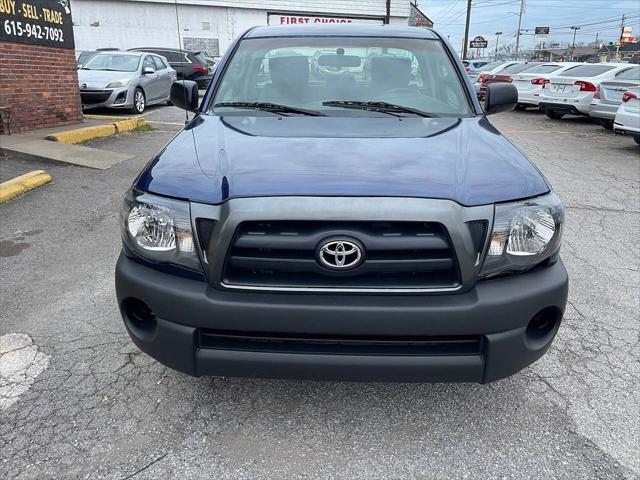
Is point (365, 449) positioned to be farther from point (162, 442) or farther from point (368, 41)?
point (368, 41)

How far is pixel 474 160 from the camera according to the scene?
244cm

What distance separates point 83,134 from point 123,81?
13.4 ft

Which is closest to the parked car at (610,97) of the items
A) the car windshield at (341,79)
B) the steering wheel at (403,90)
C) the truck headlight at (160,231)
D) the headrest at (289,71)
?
the car windshield at (341,79)

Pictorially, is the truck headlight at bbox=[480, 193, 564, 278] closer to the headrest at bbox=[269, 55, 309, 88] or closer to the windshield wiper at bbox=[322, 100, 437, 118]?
the windshield wiper at bbox=[322, 100, 437, 118]

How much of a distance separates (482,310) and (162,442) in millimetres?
1503

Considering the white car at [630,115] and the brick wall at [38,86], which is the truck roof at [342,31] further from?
the white car at [630,115]

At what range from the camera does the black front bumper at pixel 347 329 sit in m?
2.05

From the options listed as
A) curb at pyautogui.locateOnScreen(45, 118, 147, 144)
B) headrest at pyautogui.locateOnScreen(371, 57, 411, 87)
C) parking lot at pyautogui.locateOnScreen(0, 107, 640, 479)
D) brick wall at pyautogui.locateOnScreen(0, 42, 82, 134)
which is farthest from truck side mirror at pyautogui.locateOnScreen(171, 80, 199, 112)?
brick wall at pyautogui.locateOnScreen(0, 42, 82, 134)

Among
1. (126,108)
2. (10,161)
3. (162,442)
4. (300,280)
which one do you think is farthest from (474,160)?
(126,108)

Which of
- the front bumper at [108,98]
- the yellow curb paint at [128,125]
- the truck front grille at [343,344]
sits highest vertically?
the front bumper at [108,98]

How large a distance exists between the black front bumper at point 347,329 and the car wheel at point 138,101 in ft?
39.8

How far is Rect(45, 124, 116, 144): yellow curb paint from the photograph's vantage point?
853 cm

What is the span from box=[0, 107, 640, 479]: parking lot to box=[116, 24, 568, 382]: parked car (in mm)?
425

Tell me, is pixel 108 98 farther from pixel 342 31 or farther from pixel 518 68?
pixel 518 68
